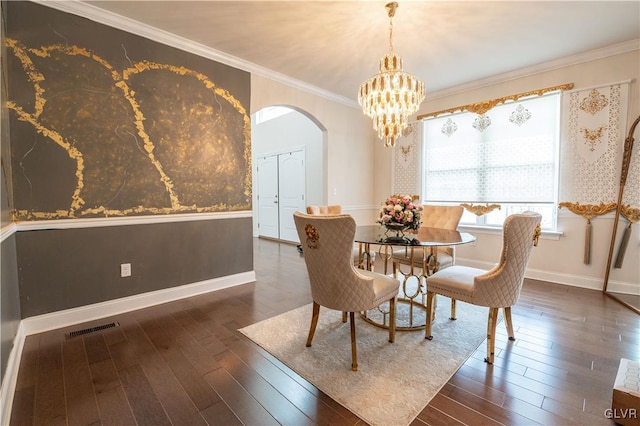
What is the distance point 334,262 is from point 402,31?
2471 mm

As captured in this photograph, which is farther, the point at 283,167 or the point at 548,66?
the point at 283,167

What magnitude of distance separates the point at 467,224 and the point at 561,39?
8.11 feet

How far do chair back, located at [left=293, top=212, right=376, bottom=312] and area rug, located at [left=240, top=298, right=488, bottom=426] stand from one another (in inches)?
15.6

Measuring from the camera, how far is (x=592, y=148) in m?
3.41

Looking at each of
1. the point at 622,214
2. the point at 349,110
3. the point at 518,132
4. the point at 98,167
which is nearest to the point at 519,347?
the point at 622,214

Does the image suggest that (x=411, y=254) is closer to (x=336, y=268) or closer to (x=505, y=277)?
(x=505, y=277)

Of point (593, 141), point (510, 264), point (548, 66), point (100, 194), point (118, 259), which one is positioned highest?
point (548, 66)

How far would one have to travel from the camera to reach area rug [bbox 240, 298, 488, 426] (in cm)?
158

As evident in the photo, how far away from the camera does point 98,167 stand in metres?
2.59

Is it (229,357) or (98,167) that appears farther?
(98,167)

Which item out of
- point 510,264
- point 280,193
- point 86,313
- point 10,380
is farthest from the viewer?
point 280,193

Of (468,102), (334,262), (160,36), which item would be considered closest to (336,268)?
(334,262)

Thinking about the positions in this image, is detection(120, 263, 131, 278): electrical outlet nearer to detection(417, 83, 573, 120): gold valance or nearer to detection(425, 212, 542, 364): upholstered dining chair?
detection(425, 212, 542, 364): upholstered dining chair

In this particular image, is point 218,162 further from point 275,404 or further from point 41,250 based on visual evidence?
point 275,404
